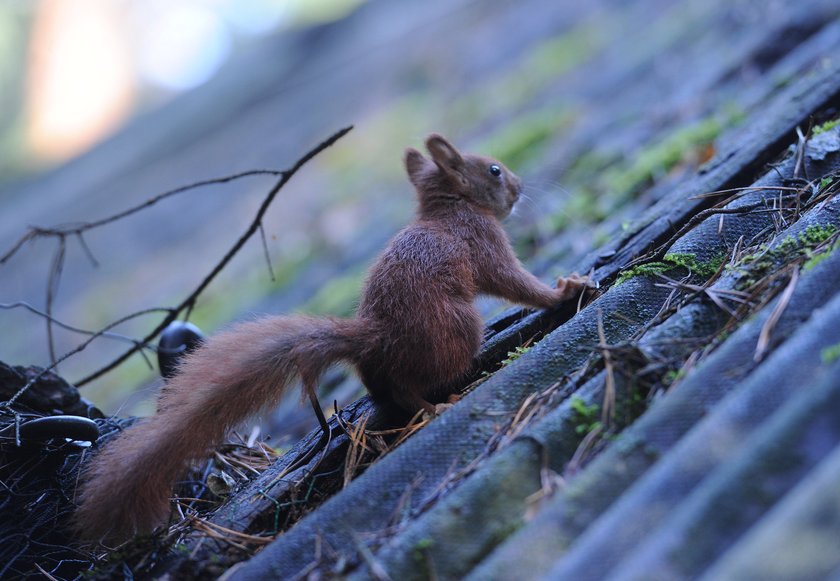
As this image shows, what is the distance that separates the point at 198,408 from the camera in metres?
2.05

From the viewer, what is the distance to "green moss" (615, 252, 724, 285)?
2.22 metres

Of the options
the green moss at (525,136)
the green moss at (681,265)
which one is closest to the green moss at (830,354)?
the green moss at (681,265)

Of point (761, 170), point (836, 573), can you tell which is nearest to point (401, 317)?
point (761, 170)

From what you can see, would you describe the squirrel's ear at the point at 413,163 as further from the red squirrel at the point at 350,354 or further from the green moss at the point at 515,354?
the green moss at the point at 515,354

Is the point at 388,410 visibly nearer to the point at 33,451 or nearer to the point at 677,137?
the point at 33,451

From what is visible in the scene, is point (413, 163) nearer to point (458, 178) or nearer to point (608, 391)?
point (458, 178)

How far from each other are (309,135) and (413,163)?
568 cm

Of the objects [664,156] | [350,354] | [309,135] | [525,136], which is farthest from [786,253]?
[309,135]

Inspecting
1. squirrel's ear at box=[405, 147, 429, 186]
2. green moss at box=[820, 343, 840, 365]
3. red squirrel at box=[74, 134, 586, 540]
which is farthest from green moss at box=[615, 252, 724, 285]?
squirrel's ear at box=[405, 147, 429, 186]

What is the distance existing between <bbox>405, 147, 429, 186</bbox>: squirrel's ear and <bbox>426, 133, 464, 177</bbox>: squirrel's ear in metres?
0.14

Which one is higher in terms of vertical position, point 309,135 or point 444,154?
point 309,135

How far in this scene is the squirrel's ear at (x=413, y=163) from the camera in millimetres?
3604

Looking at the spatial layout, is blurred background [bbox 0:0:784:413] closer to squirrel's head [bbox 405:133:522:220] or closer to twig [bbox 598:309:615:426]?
squirrel's head [bbox 405:133:522:220]

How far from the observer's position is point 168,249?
8.91m
